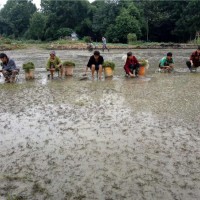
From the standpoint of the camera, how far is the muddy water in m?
3.39

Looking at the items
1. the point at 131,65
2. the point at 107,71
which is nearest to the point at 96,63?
the point at 107,71

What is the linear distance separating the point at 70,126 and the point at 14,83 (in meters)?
5.80

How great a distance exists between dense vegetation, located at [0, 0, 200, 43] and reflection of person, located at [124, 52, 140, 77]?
3433 centimetres

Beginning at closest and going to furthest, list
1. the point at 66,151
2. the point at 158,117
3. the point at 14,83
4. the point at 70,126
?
1. the point at 66,151
2. the point at 70,126
3. the point at 158,117
4. the point at 14,83

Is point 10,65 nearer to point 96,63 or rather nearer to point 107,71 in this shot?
point 96,63

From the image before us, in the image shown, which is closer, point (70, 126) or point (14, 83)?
point (70, 126)

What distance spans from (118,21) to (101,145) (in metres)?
50.0

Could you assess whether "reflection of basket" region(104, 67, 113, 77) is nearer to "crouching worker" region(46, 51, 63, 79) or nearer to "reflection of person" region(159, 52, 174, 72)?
"crouching worker" region(46, 51, 63, 79)

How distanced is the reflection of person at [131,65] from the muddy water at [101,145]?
9.65 ft

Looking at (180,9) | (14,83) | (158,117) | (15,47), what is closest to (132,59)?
(14,83)

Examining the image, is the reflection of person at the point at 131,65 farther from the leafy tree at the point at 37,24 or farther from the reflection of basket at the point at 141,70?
the leafy tree at the point at 37,24

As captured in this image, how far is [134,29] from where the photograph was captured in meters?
51.4

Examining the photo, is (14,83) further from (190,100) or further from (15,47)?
(15,47)

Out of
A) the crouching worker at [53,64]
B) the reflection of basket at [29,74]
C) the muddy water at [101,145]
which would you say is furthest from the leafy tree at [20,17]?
the muddy water at [101,145]
